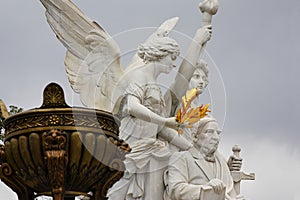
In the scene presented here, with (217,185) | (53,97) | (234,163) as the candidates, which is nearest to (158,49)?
(217,185)

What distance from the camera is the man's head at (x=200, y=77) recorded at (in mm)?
14055

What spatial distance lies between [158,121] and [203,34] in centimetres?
137

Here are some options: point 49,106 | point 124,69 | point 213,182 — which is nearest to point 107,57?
point 124,69

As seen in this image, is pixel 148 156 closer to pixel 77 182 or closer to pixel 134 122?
pixel 134 122

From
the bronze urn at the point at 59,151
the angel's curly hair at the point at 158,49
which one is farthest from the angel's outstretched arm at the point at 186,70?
the bronze urn at the point at 59,151

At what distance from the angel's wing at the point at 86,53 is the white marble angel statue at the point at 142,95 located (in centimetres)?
1

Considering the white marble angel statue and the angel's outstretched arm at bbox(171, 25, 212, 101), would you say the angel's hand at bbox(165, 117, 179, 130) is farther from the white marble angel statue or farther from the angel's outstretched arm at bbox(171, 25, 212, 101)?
the angel's outstretched arm at bbox(171, 25, 212, 101)

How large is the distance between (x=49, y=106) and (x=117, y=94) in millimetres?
5121

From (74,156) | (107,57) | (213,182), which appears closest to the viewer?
(74,156)

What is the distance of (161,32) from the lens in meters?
13.7

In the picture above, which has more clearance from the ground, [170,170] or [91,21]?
[91,21]

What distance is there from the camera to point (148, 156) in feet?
43.3

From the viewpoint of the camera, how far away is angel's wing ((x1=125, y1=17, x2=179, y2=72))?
13573 mm

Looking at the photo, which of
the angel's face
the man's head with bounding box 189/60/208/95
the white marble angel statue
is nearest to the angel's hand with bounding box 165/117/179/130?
the white marble angel statue
